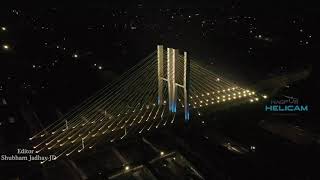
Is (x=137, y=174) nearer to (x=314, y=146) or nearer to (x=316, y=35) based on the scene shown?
(x=314, y=146)

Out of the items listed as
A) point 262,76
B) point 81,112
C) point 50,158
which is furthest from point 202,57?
point 50,158

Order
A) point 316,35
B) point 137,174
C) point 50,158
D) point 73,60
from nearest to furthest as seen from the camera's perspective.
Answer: point 50,158, point 137,174, point 73,60, point 316,35

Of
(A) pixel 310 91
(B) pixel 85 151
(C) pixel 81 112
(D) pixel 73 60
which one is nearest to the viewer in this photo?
(B) pixel 85 151

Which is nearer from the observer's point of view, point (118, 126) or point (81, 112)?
point (118, 126)
